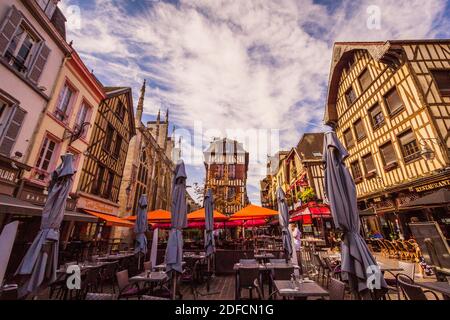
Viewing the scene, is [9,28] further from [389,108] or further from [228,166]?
[228,166]

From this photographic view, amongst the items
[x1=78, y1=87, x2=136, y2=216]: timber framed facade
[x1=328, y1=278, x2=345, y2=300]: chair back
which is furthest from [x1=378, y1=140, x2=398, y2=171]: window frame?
[x1=78, y1=87, x2=136, y2=216]: timber framed facade

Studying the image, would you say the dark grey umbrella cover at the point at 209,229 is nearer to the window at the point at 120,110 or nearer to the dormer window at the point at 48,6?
the dormer window at the point at 48,6

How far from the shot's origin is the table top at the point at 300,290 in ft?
10.5

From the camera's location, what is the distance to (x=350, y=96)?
16094mm

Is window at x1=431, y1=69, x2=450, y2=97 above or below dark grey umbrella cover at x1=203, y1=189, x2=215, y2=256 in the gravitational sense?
above

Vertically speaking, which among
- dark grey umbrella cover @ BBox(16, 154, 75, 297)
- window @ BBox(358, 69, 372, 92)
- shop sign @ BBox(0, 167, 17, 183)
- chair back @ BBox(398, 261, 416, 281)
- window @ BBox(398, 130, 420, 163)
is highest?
window @ BBox(358, 69, 372, 92)

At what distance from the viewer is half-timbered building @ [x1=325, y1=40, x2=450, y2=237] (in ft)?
30.7

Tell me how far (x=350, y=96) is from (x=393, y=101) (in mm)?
4590

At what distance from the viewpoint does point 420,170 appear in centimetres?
983

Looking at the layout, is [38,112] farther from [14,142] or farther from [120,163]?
[120,163]

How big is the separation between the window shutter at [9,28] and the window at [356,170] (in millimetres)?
19603

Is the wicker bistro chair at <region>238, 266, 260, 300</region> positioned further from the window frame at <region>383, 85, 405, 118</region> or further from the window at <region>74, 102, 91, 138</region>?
the window frame at <region>383, 85, 405, 118</region>

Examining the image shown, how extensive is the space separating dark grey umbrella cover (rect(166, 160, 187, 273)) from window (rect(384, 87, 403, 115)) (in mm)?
12680

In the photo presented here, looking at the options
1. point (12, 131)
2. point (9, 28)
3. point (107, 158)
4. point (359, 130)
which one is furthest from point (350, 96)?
point (12, 131)
